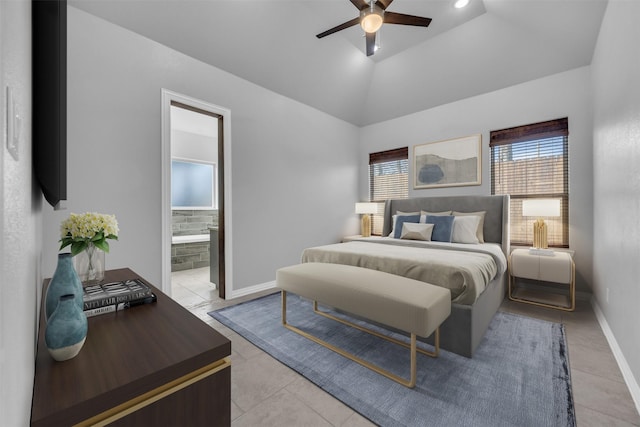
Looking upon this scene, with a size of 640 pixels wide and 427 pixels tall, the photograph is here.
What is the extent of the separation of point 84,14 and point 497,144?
4.76m

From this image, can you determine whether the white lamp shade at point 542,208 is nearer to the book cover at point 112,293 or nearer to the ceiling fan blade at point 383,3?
the ceiling fan blade at point 383,3

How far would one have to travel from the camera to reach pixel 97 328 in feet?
2.97

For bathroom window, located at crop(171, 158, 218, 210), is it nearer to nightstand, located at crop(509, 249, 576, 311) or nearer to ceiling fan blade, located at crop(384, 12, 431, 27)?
ceiling fan blade, located at crop(384, 12, 431, 27)

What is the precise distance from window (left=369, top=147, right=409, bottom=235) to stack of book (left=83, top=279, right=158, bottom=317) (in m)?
4.27

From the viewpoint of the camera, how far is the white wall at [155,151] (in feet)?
7.70

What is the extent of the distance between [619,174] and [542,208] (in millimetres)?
1145

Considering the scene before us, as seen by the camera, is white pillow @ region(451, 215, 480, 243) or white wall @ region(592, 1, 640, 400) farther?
white pillow @ region(451, 215, 480, 243)

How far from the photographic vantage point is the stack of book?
101cm

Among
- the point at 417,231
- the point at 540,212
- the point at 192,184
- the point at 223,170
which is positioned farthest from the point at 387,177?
the point at 192,184

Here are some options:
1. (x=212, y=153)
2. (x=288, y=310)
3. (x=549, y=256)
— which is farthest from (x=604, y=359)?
(x=212, y=153)

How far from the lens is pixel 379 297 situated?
1775 mm

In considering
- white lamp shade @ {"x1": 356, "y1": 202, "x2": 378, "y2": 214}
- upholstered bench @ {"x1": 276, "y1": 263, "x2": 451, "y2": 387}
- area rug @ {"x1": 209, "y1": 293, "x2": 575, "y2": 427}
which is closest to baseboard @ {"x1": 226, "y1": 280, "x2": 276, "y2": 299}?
area rug @ {"x1": 209, "y1": 293, "x2": 575, "y2": 427}

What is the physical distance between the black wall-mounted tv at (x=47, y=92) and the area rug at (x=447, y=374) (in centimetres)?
170

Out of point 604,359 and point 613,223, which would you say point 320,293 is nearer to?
point 604,359
